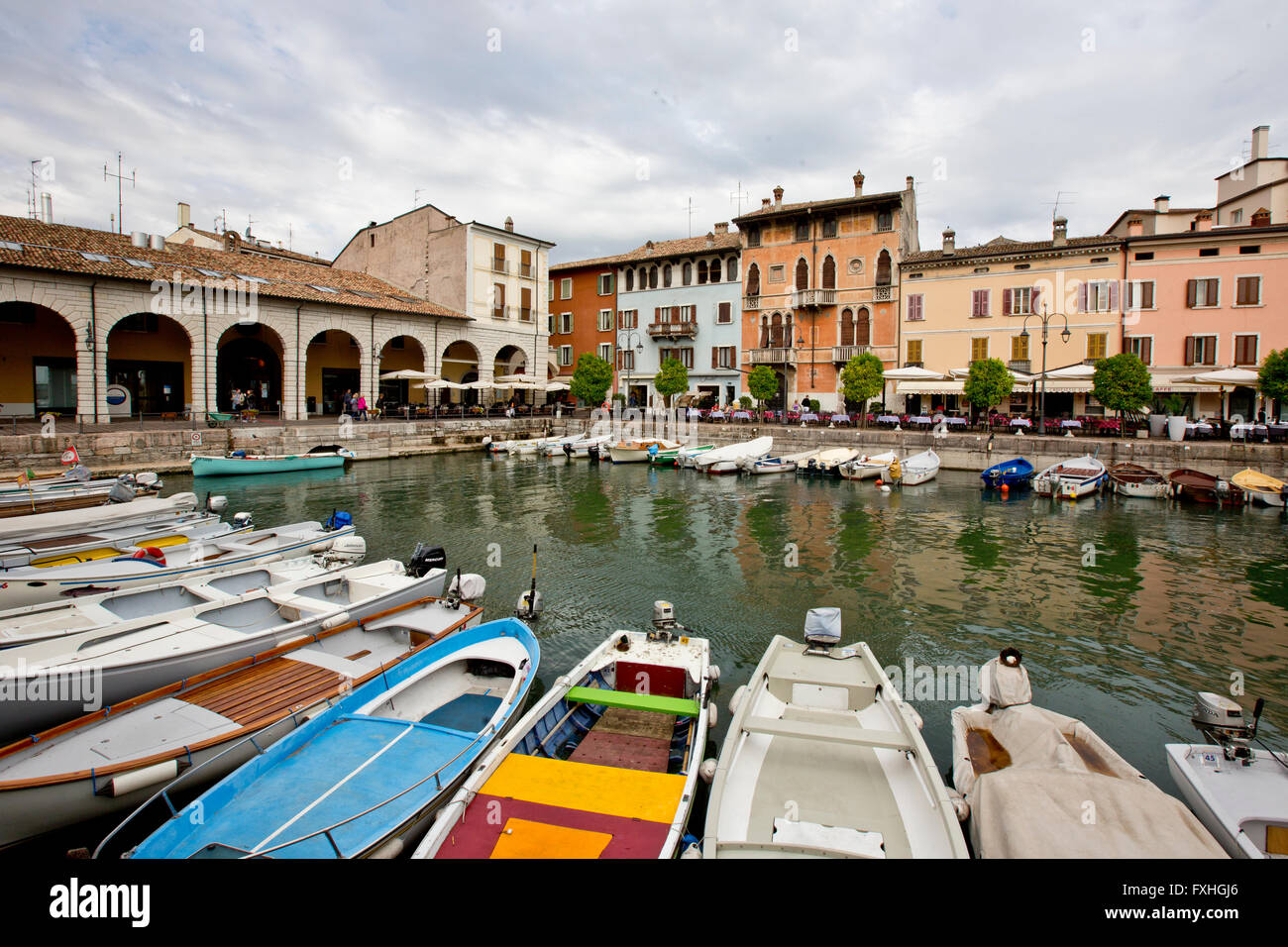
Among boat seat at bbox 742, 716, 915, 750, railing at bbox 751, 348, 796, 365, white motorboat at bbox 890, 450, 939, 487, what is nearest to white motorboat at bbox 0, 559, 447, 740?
boat seat at bbox 742, 716, 915, 750

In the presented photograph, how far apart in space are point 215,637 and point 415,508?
41.0 feet

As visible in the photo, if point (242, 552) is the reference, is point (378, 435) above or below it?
above

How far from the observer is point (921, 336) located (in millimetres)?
38469

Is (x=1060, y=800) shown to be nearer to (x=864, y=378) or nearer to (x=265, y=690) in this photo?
(x=265, y=690)

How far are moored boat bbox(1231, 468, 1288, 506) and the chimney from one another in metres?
24.1

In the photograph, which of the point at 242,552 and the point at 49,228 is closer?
the point at 242,552

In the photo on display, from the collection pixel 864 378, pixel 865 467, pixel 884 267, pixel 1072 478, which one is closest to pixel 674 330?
pixel 884 267

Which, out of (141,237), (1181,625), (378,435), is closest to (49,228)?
(141,237)

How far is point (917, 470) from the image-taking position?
88.1 ft

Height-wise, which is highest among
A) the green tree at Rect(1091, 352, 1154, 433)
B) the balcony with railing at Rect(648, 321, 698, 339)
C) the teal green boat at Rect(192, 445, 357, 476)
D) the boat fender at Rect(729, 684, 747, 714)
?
the balcony with railing at Rect(648, 321, 698, 339)

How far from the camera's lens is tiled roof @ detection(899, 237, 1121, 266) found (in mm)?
33156

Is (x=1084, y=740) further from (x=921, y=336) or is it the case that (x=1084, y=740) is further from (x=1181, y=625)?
(x=921, y=336)

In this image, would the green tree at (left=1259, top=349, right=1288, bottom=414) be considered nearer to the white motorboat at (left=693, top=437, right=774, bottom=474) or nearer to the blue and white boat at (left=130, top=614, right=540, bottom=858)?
the white motorboat at (left=693, top=437, right=774, bottom=474)
